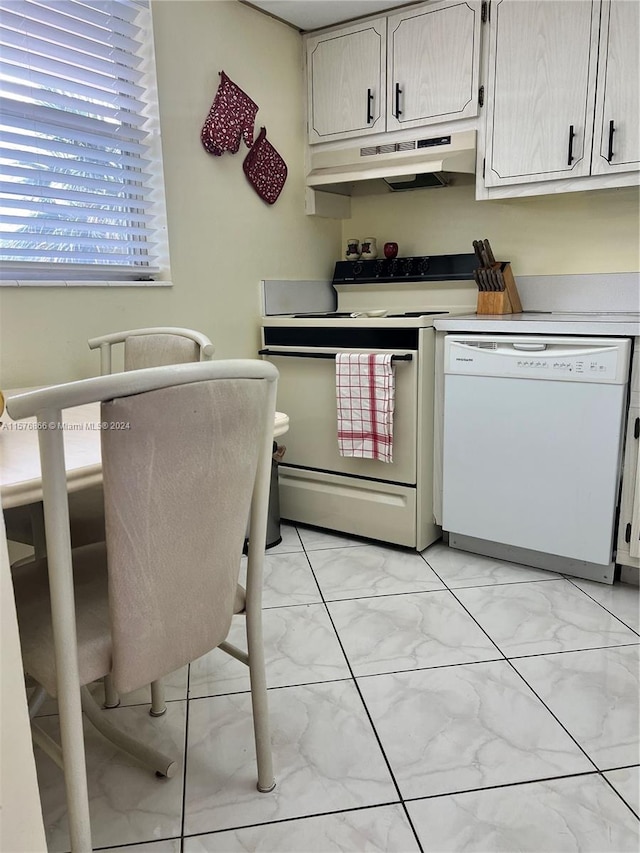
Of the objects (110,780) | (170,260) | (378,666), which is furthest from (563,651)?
(170,260)

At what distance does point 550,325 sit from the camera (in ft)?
7.06

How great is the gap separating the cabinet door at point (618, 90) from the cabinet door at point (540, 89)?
0.03 metres

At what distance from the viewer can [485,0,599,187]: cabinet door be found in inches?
90.4

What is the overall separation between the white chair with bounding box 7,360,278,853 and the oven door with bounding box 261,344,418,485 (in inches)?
51.3

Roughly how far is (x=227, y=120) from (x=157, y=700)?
2.22m

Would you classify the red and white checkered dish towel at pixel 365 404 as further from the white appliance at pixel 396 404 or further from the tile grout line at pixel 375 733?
the tile grout line at pixel 375 733

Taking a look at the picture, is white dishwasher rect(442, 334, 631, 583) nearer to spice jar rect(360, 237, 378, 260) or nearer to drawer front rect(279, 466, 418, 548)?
drawer front rect(279, 466, 418, 548)

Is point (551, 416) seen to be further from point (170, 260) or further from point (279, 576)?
point (170, 260)

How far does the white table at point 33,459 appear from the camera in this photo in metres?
0.95

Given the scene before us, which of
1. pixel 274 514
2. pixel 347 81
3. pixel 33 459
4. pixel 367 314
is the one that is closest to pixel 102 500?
pixel 33 459

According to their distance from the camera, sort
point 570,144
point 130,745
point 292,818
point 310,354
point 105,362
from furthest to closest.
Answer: point 310,354 < point 570,144 < point 105,362 < point 130,745 < point 292,818

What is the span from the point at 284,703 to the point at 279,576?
2.50 ft

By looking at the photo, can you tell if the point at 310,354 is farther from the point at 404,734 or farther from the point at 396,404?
the point at 404,734

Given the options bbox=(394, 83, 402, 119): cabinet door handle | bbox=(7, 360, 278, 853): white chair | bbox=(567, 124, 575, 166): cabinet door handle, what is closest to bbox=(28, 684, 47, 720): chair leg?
bbox=(7, 360, 278, 853): white chair
